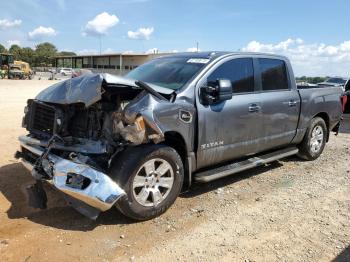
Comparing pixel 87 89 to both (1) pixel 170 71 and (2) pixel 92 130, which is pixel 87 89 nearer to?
(2) pixel 92 130

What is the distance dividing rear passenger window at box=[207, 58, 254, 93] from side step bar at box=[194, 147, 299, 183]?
1.03 meters

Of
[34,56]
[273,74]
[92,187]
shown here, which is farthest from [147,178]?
[34,56]

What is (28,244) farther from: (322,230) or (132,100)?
(322,230)

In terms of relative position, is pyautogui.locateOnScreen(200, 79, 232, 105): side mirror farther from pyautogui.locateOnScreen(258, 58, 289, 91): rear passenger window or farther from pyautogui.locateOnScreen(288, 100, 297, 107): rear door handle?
A: pyautogui.locateOnScreen(288, 100, 297, 107): rear door handle

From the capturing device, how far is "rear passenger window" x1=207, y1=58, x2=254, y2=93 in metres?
5.20

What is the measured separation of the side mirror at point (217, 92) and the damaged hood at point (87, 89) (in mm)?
441

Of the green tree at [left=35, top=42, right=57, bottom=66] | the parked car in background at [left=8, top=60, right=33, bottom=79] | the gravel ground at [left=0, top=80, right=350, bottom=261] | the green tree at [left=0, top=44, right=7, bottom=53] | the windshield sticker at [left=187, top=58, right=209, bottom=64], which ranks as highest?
the green tree at [left=0, top=44, right=7, bottom=53]

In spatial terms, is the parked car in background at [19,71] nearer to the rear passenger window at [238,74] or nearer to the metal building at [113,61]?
the metal building at [113,61]

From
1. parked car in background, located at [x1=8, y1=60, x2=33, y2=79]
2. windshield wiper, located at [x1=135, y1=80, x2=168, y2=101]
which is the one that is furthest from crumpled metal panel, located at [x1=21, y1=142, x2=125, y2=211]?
parked car in background, located at [x1=8, y1=60, x2=33, y2=79]

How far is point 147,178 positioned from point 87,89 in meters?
1.16

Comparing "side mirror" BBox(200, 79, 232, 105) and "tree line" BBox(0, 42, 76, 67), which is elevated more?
"tree line" BBox(0, 42, 76, 67)

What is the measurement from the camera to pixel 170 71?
532 cm

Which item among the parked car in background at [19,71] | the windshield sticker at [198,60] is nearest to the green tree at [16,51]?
the parked car in background at [19,71]

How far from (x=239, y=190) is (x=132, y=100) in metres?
2.15
